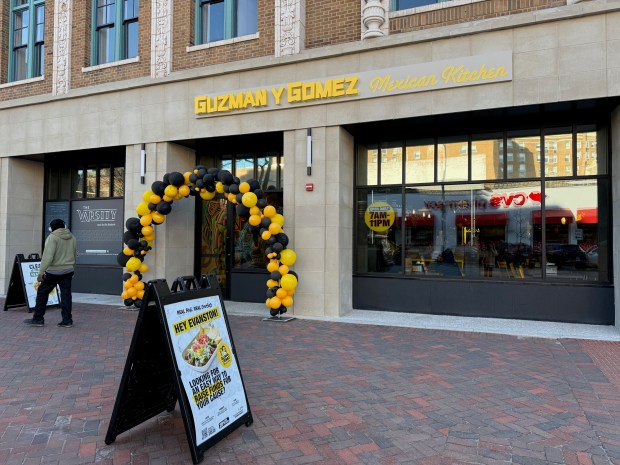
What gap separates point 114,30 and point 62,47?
4.86ft

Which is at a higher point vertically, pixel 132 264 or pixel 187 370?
pixel 132 264

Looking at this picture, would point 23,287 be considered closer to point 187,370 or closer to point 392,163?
point 187,370

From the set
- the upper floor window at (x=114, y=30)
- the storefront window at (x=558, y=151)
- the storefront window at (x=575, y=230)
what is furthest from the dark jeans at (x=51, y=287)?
the storefront window at (x=558, y=151)

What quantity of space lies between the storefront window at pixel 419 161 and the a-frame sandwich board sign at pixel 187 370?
6413 millimetres

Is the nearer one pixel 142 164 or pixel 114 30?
pixel 142 164

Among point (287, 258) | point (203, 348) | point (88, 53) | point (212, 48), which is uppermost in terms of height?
point (88, 53)

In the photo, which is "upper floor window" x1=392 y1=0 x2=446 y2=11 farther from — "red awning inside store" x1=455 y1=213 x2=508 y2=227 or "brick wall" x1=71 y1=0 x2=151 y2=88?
"brick wall" x1=71 y1=0 x2=151 y2=88

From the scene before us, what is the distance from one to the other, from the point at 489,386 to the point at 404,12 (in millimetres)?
6942

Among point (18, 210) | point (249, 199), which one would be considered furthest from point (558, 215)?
point (18, 210)

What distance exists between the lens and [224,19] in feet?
34.0

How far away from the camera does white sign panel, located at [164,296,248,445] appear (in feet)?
10.8

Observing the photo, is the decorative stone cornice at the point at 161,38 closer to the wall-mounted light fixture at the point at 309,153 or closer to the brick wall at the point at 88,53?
the brick wall at the point at 88,53

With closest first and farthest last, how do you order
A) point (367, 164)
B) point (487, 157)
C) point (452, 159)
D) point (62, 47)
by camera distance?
point (487, 157), point (452, 159), point (367, 164), point (62, 47)

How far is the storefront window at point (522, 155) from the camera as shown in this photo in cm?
859
